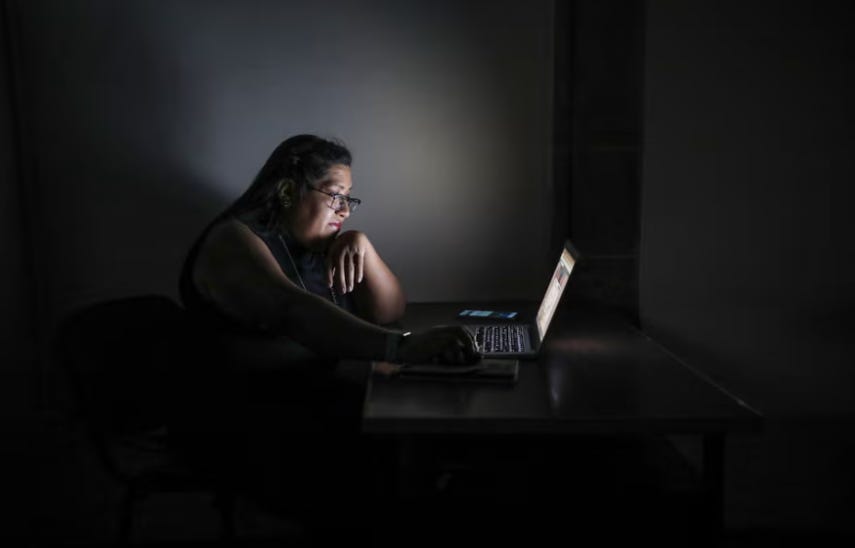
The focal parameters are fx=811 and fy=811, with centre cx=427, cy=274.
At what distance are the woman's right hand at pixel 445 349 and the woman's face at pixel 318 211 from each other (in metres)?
0.65

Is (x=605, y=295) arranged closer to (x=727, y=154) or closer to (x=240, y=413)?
(x=727, y=154)

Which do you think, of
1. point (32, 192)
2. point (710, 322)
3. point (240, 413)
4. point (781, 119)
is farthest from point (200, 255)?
point (781, 119)

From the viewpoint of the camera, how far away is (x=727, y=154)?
2.39m

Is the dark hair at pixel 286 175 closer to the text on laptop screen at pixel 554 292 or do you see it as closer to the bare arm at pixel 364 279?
the bare arm at pixel 364 279

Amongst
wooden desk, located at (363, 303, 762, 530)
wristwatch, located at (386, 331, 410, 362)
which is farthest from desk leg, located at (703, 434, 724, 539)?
wristwatch, located at (386, 331, 410, 362)

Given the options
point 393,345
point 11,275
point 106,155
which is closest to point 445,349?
point 393,345

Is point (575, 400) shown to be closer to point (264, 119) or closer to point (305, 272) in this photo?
point (305, 272)

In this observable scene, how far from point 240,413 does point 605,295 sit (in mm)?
1237

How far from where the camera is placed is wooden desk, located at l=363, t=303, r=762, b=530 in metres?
1.36

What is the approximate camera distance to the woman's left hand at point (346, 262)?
2297 mm

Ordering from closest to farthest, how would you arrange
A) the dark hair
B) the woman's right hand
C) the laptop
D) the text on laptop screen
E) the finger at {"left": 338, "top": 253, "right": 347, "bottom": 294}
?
the woman's right hand, the laptop, the text on laptop screen, the dark hair, the finger at {"left": 338, "top": 253, "right": 347, "bottom": 294}

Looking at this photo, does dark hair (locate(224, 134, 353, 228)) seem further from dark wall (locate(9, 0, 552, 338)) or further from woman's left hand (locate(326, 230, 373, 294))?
dark wall (locate(9, 0, 552, 338))

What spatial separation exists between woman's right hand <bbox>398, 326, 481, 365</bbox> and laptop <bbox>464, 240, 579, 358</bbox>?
0.17 meters

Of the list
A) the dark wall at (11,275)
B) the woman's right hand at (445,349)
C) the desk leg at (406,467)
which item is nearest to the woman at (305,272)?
the woman's right hand at (445,349)
